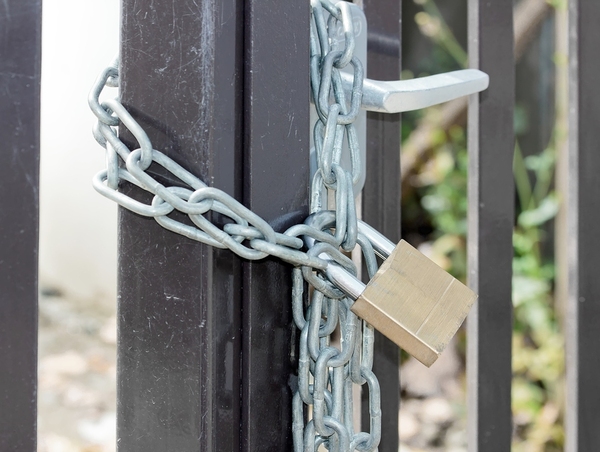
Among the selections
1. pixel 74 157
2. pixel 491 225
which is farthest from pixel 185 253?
pixel 74 157

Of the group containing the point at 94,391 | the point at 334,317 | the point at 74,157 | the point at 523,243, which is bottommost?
the point at 94,391

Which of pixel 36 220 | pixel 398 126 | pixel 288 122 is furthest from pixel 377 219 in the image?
pixel 36 220

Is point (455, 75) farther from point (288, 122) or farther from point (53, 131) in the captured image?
point (53, 131)

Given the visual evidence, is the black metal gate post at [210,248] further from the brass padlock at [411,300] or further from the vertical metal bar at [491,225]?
the vertical metal bar at [491,225]

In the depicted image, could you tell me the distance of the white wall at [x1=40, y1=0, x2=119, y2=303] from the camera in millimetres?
1812

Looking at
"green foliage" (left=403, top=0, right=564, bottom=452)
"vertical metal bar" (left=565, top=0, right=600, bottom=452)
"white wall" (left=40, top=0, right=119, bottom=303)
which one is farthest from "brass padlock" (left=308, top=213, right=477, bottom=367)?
"green foliage" (left=403, top=0, right=564, bottom=452)

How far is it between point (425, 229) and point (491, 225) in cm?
203

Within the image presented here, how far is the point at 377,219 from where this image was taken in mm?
694

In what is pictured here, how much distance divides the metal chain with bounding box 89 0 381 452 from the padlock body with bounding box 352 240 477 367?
0.8 inches

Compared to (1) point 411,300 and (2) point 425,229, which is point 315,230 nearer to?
(1) point 411,300

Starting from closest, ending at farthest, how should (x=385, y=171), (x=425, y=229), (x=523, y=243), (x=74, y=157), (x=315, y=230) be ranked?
(x=315, y=230), (x=385, y=171), (x=74, y=157), (x=523, y=243), (x=425, y=229)

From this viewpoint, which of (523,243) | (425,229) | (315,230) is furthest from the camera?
(425,229)

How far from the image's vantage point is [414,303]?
424mm

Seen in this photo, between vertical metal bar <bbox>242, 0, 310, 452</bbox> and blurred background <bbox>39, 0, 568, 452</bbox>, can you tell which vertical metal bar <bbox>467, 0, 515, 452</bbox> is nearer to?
vertical metal bar <bbox>242, 0, 310, 452</bbox>
